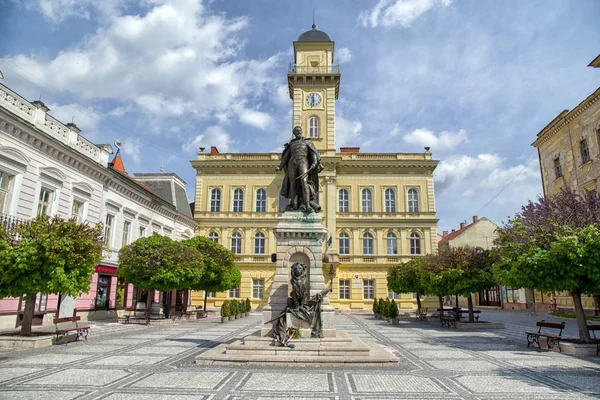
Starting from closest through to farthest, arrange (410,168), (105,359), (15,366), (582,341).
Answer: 1. (15,366)
2. (105,359)
3. (582,341)
4. (410,168)

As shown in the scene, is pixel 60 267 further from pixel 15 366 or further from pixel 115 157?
pixel 115 157

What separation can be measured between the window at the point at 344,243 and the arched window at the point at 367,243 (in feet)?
4.74

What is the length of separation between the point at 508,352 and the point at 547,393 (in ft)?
17.8

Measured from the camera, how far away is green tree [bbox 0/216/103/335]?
11680mm

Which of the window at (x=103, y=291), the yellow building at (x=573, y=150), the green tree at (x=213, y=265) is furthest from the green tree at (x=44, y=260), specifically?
the yellow building at (x=573, y=150)

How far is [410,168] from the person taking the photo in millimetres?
37062

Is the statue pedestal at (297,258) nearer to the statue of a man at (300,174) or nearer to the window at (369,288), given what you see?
the statue of a man at (300,174)

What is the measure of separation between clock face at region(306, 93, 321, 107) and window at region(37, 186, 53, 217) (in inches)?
965

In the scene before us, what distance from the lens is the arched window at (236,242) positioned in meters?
36.2

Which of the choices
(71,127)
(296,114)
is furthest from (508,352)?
(296,114)

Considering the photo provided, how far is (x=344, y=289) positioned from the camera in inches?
1383

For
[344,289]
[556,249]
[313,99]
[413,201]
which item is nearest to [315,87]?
[313,99]

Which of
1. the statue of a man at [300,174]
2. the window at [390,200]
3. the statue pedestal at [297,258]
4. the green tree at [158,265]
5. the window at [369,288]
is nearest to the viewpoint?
the statue pedestal at [297,258]

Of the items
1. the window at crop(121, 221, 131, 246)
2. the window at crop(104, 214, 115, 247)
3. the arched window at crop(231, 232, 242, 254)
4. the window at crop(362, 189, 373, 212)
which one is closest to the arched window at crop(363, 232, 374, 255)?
→ the window at crop(362, 189, 373, 212)
